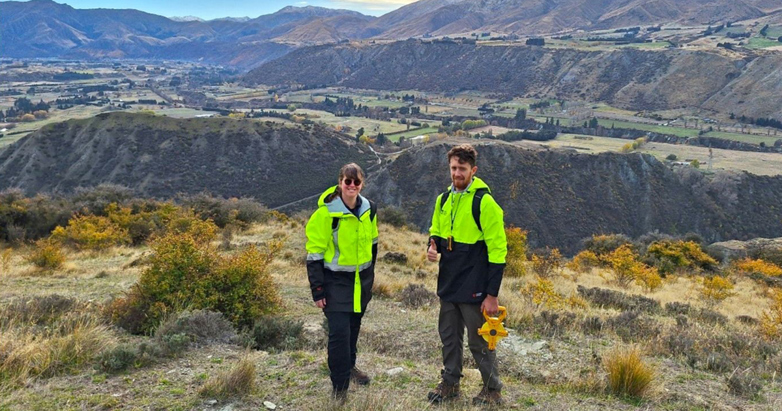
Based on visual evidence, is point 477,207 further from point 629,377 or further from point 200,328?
point 200,328

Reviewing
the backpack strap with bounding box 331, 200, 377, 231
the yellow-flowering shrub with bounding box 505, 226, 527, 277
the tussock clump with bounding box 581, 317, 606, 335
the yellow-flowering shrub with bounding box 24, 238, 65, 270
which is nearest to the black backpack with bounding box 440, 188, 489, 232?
the backpack strap with bounding box 331, 200, 377, 231

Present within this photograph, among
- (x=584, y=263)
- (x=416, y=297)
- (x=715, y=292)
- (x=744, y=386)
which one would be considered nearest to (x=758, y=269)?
(x=584, y=263)

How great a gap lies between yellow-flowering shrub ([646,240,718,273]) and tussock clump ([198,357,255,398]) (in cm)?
1633

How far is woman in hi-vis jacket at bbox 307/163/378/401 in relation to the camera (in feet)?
12.7

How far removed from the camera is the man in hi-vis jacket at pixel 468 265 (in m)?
3.84

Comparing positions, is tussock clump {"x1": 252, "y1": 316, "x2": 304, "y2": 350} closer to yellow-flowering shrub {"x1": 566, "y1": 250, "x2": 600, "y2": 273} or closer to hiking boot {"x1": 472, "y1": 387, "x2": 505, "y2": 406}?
hiking boot {"x1": 472, "y1": 387, "x2": 505, "y2": 406}

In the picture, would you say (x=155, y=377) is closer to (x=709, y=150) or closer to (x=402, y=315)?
(x=402, y=315)

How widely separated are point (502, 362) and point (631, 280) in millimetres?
9896

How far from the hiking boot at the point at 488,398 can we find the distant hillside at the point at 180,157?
4636 cm

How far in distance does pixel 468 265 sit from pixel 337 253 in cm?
106

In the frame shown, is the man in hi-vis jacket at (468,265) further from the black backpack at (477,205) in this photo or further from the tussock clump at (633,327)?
the tussock clump at (633,327)

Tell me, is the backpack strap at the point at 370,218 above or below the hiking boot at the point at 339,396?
above

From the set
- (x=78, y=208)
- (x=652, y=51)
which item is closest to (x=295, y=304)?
(x=78, y=208)

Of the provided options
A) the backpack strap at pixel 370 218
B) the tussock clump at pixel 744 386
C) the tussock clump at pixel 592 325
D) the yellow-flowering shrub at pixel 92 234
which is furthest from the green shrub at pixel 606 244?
the backpack strap at pixel 370 218
